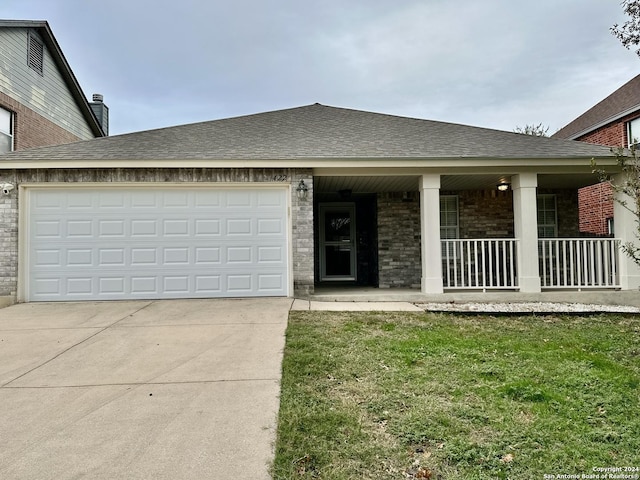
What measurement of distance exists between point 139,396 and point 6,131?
11.1 m

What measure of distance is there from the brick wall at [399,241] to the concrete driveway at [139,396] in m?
4.50

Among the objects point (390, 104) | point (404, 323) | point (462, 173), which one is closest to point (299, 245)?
point (404, 323)

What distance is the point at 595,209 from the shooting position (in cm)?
1415

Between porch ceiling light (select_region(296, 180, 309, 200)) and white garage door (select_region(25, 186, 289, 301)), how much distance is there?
0.33 meters

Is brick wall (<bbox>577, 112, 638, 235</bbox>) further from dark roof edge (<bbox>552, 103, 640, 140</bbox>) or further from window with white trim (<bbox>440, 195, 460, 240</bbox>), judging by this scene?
window with white trim (<bbox>440, 195, 460, 240</bbox>)

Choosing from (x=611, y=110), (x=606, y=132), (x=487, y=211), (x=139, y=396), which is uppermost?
(x=611, y=110)

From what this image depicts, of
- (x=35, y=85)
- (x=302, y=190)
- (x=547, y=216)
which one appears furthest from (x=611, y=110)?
(x=35, y=85)

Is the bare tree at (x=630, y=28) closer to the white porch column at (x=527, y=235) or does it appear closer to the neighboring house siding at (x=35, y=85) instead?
the white porch column at (x=527, y=235)

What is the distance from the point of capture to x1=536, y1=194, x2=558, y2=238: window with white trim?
34.6 ft

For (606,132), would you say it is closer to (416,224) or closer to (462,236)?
(462,236)

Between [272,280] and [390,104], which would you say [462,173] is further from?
[390,104]

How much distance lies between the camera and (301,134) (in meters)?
9.19

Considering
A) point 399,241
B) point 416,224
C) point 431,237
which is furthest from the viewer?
point 416,224

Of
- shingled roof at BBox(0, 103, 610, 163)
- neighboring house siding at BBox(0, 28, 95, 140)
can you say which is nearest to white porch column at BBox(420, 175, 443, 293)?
shingled roof at BBox(0, 103, 610, 163)
